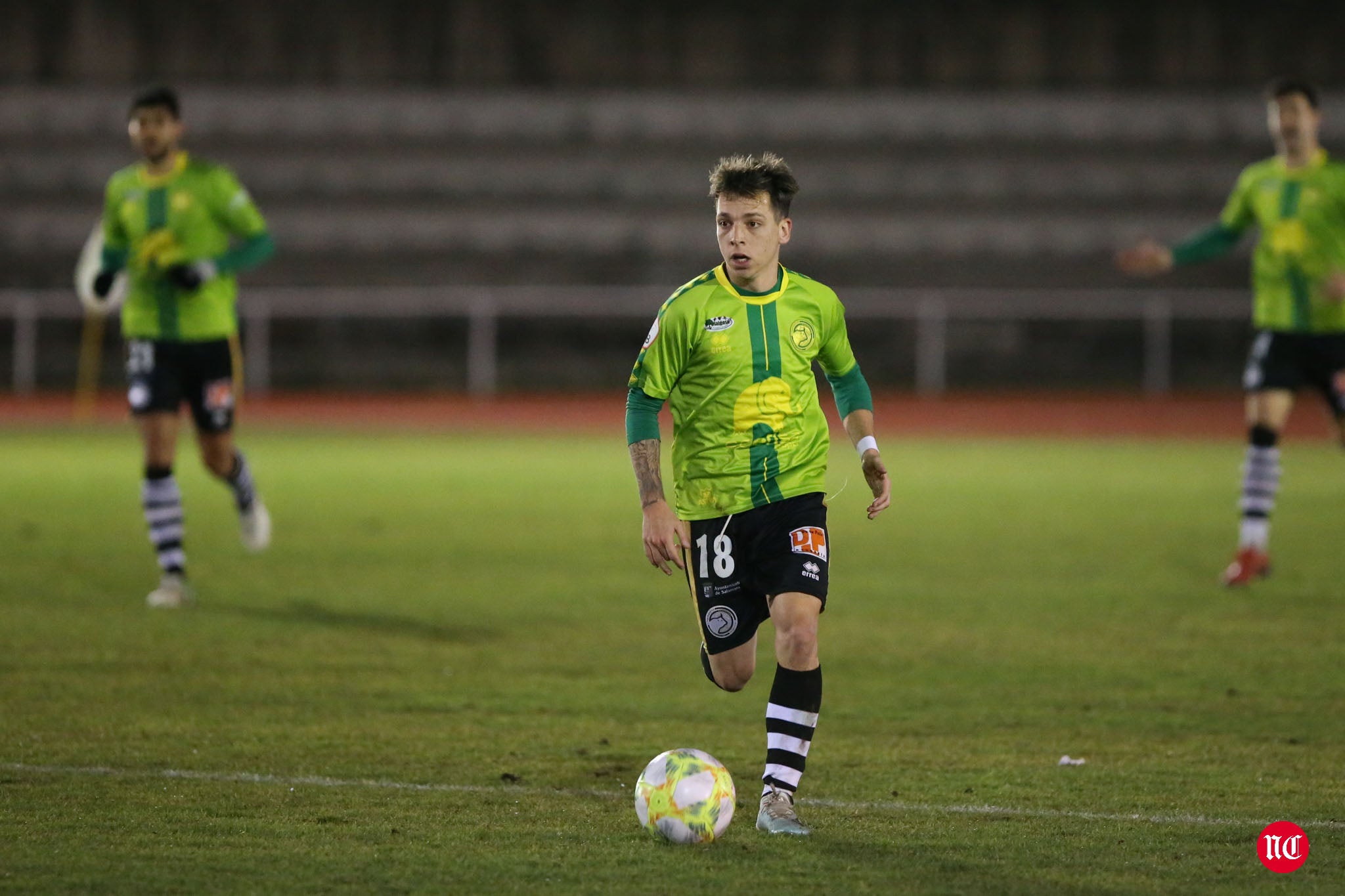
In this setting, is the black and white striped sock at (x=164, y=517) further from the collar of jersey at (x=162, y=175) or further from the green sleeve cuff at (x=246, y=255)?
the collar of jersey at (x=162, y=175)

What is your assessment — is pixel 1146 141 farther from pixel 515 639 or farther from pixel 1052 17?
pixel 515 639

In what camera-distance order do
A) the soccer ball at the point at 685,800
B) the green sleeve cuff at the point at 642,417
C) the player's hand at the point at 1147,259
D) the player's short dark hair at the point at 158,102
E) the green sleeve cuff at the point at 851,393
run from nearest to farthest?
the soccer ball at the point at 685,800 → the green sleeve cuff at the point at 642,417 → the green sleeve cuff at the point at 851,393 → the player's short dark hair at the point at 158,102 → the player's hand at the point at 1147,259

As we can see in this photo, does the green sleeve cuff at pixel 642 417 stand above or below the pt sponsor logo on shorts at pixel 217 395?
below

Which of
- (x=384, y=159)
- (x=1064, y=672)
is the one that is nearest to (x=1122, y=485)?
(x=1064, y=672)

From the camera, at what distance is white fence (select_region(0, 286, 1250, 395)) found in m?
26.7

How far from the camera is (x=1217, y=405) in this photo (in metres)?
26.1

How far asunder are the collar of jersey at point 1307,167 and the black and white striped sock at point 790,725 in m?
5.98

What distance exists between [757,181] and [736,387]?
2.01ft

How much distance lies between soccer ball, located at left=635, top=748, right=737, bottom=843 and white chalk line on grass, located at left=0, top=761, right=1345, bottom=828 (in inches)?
19.1

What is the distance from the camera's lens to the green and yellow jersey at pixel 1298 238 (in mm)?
9531

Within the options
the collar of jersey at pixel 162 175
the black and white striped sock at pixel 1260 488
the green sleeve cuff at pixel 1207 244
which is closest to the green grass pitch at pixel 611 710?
the black and white striped sock at pixel 1260 488

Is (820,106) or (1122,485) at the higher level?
(820,106)

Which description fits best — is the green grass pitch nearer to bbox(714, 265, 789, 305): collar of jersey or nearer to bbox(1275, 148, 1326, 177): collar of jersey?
bbox(714, 265, 789, 305): collar of jersey

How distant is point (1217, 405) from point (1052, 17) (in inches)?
384
